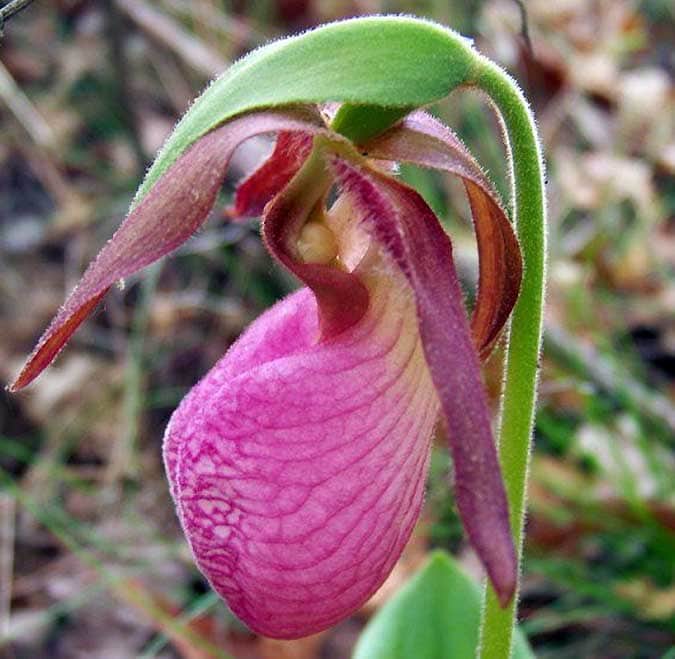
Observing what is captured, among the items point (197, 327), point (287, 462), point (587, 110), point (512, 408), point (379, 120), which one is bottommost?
point (587, 110)

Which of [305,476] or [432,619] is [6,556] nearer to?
[432,619]

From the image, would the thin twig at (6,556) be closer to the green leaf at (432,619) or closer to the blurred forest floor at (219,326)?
the blurred forest floor at (219,326)

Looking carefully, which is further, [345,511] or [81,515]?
[81,515]

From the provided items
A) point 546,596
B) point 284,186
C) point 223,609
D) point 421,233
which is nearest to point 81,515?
point 223,609

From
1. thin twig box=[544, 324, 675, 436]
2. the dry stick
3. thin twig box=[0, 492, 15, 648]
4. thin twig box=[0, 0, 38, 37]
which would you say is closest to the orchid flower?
thin twig box=[0, 0, 38, 37]

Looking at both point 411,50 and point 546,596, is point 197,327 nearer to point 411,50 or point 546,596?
point 546,596

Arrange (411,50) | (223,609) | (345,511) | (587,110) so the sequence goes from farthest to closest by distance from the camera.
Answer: (587,110) < (223,609) < (345,511) < (411,50)

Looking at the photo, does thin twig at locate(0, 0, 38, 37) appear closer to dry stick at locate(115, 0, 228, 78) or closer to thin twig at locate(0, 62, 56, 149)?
thin twig at locate(0, 62, 56, 149)
